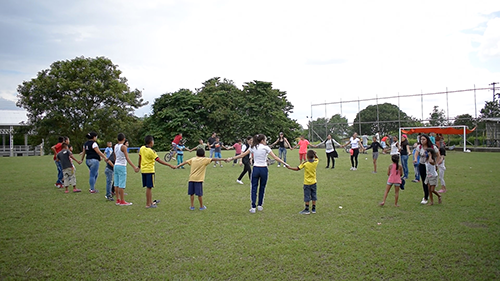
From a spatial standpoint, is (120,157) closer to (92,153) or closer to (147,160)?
(147,160)

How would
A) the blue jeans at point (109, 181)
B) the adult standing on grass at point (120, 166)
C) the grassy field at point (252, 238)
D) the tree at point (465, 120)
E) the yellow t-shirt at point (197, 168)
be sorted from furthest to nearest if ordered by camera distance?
the tree at point (465, 120) < the blue jeans at point (109, 181) < the adult standing on grass at point (120, 166) < the yellow t-shirt at point (197, 168) < the grassy field at point (252, 238)

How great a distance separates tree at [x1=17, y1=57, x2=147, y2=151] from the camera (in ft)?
119

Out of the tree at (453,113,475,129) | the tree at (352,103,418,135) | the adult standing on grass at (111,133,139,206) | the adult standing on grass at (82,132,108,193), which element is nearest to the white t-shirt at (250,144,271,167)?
the adult standing on grass at (111,133,139,206)

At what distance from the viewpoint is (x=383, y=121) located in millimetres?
35406

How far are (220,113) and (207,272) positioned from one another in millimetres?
41123

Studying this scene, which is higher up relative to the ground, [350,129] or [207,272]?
[350,129]

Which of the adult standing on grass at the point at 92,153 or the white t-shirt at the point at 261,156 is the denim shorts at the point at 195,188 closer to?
the white t-shirt at the point at 261,156

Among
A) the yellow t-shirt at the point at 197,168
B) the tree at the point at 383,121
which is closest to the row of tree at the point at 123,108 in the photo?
the tree at the point at 383,121

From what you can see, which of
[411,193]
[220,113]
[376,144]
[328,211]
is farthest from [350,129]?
[328,211]

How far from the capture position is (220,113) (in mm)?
45156

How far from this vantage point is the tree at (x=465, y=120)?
103 ft

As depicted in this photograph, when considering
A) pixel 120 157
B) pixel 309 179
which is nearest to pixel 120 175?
pixel 120 157

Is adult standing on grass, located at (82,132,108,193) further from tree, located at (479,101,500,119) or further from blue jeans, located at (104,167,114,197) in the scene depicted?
tree, located at (479,101,500,119)

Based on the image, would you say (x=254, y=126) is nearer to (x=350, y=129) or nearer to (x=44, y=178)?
(x=350, y=129)
